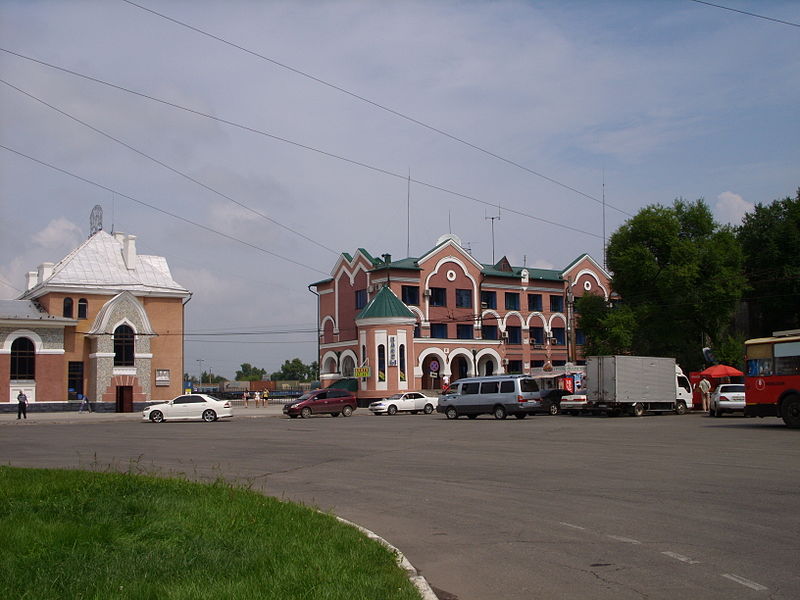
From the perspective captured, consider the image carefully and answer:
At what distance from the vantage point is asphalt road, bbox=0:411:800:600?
7.62m

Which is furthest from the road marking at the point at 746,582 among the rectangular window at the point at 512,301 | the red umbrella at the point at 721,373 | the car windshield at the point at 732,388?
the rectangular window at the point at 512,301

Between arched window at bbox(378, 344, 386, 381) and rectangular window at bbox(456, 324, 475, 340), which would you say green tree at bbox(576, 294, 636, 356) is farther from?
arched window at bbox(378, 344, 386, 381)

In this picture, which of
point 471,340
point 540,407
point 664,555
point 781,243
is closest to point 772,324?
point 781,243

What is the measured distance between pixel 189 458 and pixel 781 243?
50139 millimetres

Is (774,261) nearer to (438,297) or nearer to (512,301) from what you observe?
(512,301)

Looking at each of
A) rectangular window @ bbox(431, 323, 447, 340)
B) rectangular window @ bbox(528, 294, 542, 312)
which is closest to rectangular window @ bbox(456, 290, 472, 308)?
rectangular window @ bbox(431, 323, 447, 340)

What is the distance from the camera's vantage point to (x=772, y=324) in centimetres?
5941

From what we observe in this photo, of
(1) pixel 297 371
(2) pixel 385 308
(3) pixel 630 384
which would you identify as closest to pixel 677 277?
(3) pixel 630 384

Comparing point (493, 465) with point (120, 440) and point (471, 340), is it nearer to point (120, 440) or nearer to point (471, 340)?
point (120, 440)

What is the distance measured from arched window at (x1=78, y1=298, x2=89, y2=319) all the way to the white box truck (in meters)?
38.2

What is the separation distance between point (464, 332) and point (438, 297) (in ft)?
12.8

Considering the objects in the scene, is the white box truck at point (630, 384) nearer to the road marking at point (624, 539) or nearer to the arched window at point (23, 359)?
the road marking at point (624, 539)

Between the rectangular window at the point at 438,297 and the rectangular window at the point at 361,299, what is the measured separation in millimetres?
5714

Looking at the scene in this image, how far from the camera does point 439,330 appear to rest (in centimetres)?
6644
